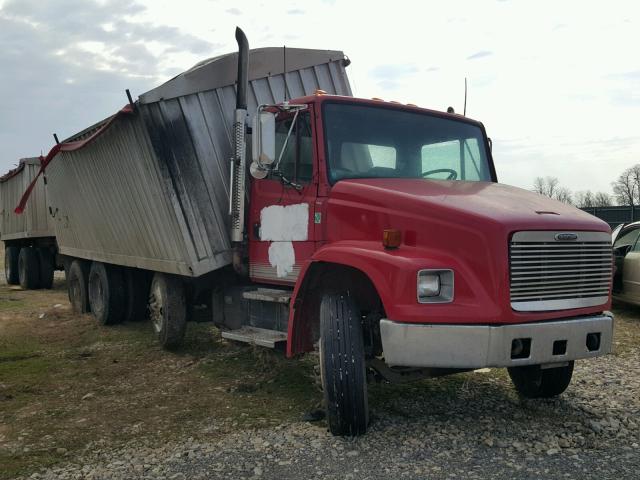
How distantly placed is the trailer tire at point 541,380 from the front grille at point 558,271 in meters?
0.85

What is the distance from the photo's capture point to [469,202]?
4102 mm

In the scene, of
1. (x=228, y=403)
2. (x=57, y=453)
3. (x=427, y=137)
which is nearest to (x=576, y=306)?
(x=427, y=137)

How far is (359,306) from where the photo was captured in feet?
14.6

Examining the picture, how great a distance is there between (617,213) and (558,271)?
18.5m

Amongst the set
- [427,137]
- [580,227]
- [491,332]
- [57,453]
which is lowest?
[57,453]

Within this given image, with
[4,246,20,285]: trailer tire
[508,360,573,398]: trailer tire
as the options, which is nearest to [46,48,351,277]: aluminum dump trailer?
[508,360,573,398]: trailer tire

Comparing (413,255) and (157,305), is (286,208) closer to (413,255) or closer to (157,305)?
(413,255)

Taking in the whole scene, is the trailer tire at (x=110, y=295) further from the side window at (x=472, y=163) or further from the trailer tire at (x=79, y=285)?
the side window at (x=472, y=163)

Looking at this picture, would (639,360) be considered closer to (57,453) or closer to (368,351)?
(368,351)

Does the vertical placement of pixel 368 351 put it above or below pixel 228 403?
above

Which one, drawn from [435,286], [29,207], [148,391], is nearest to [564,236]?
[435,286]

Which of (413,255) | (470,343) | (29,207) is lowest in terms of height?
(470,343)

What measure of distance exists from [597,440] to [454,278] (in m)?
1.59

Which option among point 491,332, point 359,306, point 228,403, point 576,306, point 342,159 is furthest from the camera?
point 228,403
